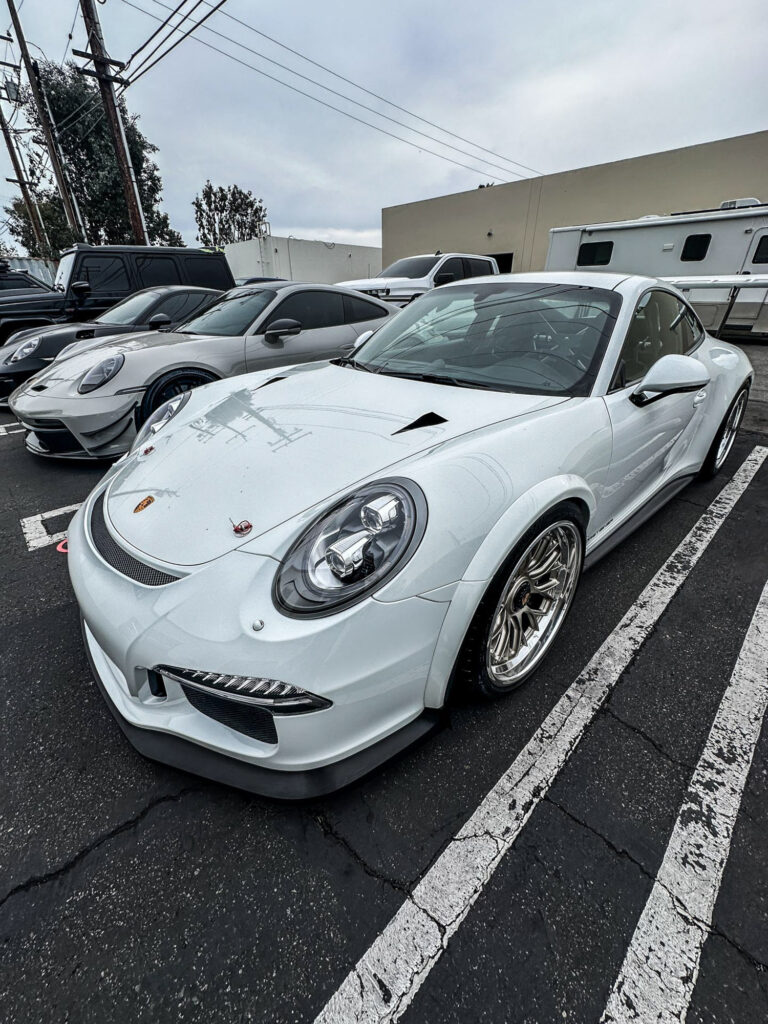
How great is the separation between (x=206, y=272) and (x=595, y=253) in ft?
25.8

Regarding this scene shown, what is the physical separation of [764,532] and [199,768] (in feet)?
10.7

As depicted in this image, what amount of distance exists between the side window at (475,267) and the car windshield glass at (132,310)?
6.40m

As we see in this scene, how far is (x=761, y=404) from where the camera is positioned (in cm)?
532

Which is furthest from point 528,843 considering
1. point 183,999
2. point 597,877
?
point 183,999

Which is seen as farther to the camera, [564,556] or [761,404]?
[761,404]

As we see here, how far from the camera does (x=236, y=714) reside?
1.17 metres

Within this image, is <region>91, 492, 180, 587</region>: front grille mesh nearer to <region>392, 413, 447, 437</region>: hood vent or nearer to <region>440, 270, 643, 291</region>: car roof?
<region>392, 413, 447, 437</region>: hood vent

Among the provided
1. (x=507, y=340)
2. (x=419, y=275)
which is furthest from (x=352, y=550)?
(x=419, y=275)

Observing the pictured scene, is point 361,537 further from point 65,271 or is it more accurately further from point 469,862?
point 65,271

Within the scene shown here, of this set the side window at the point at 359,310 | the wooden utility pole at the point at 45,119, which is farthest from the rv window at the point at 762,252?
the wooden utility pole at the point at 45,119

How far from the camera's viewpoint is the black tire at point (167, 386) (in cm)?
365

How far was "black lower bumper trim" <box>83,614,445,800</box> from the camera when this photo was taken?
1.17m

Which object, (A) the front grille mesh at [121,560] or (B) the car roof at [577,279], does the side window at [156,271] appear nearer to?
(B) the car roof at [577,279]

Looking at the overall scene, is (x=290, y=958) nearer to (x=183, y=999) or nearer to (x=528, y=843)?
(x=183, y=999)
